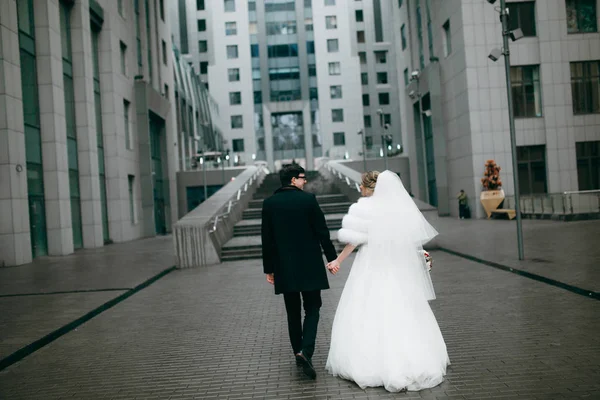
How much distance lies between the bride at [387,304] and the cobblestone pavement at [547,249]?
4.75 m

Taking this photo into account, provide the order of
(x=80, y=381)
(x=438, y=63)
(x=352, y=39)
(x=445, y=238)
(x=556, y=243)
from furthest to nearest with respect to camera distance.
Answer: (x=352, y=39) → (x=438, y=63) → (x=445, y=238) → (x=556, y=243) → (x=80, y=381)

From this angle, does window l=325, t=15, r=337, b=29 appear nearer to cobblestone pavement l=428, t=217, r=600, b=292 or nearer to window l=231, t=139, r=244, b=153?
window l=231, t=139, r=244, b=153

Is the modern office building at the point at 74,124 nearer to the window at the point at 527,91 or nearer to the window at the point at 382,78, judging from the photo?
the window at the point at 527,91

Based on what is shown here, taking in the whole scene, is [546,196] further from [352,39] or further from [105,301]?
[352,39]

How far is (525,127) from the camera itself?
3184 centimetres

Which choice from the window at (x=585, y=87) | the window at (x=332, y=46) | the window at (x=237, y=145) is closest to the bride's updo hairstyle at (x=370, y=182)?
the window at (x=585, y=87)

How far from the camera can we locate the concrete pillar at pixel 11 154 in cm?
1811

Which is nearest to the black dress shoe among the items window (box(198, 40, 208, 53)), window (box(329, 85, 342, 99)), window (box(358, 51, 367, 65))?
window (box(329, 85, 342, 99))

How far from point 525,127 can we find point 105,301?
1070 inches

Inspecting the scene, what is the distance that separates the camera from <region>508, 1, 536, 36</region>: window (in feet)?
105

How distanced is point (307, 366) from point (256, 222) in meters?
16.6

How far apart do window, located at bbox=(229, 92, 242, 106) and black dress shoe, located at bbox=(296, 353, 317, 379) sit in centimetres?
7228

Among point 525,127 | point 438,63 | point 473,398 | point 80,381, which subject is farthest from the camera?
point 438,63

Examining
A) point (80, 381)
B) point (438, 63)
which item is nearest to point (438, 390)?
point (80, 381)
